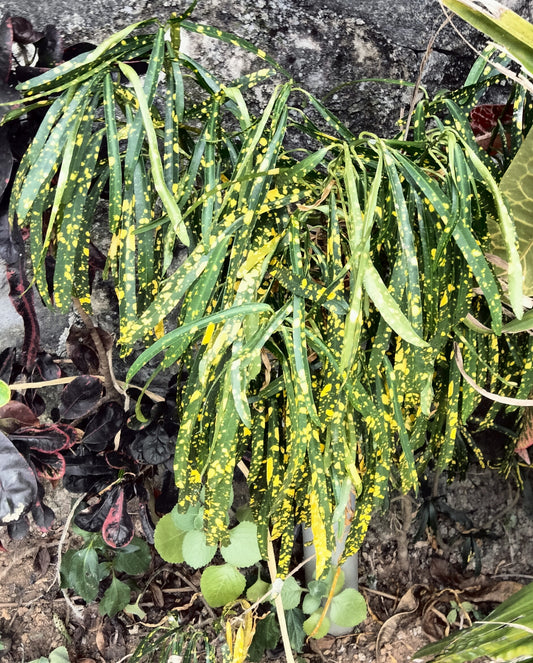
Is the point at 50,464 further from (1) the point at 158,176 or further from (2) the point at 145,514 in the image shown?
(1) the point at 158,176

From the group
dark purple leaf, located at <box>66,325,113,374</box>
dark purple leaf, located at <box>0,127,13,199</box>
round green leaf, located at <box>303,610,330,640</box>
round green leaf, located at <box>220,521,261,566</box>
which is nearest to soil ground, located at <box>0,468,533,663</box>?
round green leaf, located at <box>303,610,330,640</box>

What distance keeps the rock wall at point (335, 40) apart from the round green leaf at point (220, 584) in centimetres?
46

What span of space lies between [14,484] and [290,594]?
0.49 meters

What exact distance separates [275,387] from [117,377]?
0.43 metres

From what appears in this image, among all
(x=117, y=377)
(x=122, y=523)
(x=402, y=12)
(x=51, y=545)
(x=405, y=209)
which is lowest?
(x=51, y=545)

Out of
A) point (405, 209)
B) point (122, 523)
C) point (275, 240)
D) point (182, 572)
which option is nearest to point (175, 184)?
point (275, 240)

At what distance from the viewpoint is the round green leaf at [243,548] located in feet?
2.92

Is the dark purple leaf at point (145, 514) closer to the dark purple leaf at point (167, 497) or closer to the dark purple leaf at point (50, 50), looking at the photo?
the dark purple leaf at point (167, 497)

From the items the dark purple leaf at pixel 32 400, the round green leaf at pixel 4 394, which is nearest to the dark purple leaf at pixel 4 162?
the round green leaf at pixel 4 394

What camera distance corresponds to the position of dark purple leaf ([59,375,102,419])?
84 cm

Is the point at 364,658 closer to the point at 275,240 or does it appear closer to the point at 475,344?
the point at 475,344

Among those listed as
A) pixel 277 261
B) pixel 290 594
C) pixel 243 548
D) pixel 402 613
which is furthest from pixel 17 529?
pixel 402 613

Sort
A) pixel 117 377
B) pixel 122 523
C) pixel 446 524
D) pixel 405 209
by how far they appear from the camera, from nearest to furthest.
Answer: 1. pixel 405 209
2. pixel 122 523
3. pixel 117 377
4. pixel 446 524

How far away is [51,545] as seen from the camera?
1027mm
